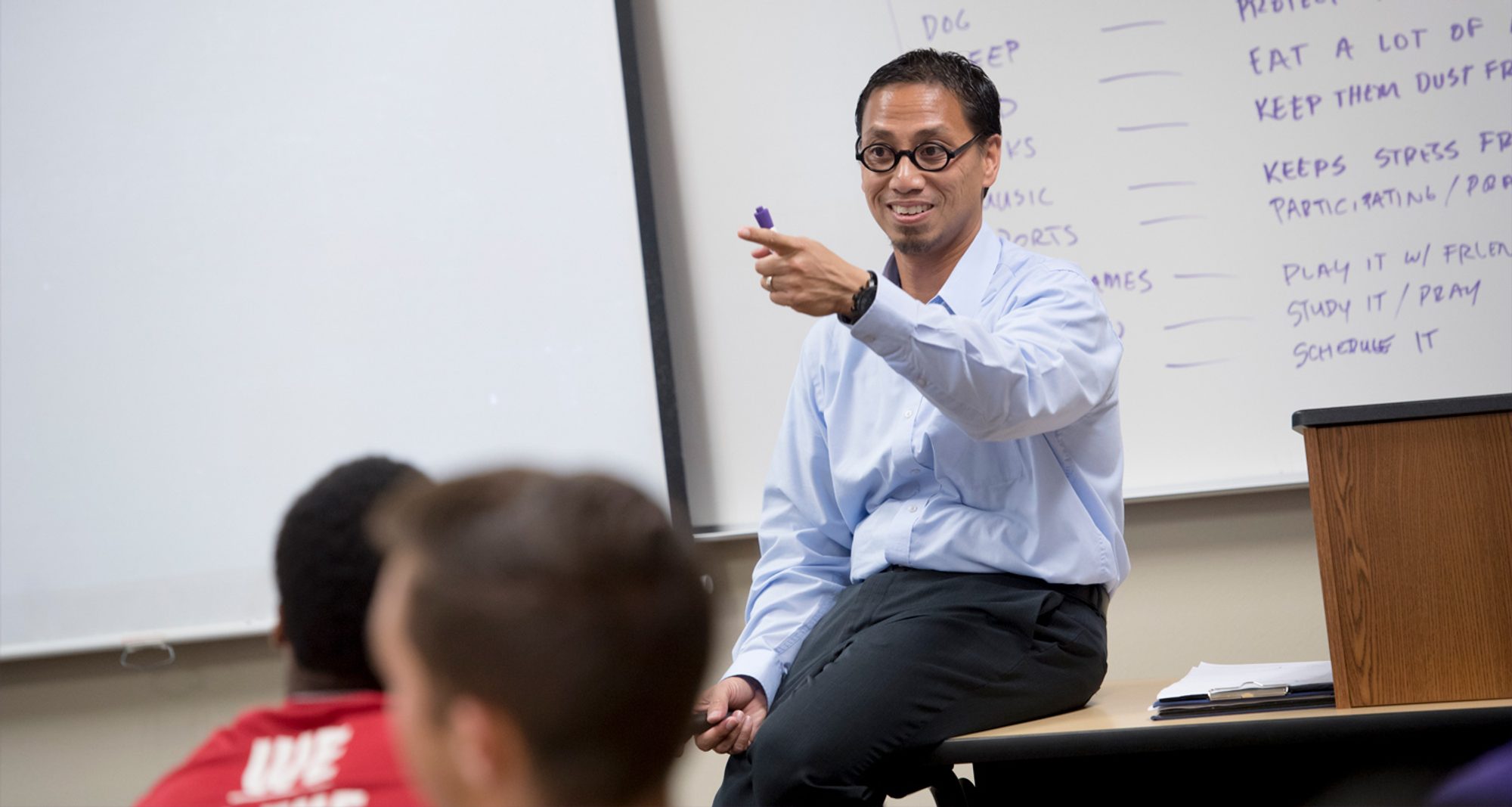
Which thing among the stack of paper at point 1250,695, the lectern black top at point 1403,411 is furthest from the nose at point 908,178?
the stack of paper at point 1250,695

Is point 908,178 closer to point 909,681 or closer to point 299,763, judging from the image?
point 909,681

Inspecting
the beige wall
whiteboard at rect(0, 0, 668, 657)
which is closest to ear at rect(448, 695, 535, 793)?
the beige wall

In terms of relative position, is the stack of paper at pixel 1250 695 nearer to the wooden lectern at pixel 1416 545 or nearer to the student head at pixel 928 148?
the wooden lectern at pixel 1416 545

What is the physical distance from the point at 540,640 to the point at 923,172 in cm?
143

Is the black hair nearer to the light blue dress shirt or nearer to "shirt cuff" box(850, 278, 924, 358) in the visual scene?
the light blue dress shirt

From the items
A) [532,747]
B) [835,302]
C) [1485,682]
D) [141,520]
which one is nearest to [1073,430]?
[835,302]

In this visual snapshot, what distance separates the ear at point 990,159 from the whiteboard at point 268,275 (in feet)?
2.72

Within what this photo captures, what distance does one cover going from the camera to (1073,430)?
180cm

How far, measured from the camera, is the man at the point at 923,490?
5.14 ft

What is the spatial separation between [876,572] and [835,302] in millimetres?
459

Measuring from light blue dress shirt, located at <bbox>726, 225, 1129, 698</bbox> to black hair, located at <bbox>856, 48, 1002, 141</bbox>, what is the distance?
0.61ft

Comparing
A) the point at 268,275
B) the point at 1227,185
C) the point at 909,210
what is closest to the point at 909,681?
the point at 909,210

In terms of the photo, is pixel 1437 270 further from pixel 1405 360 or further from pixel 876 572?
pixel 876 572

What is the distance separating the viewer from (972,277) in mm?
1921
